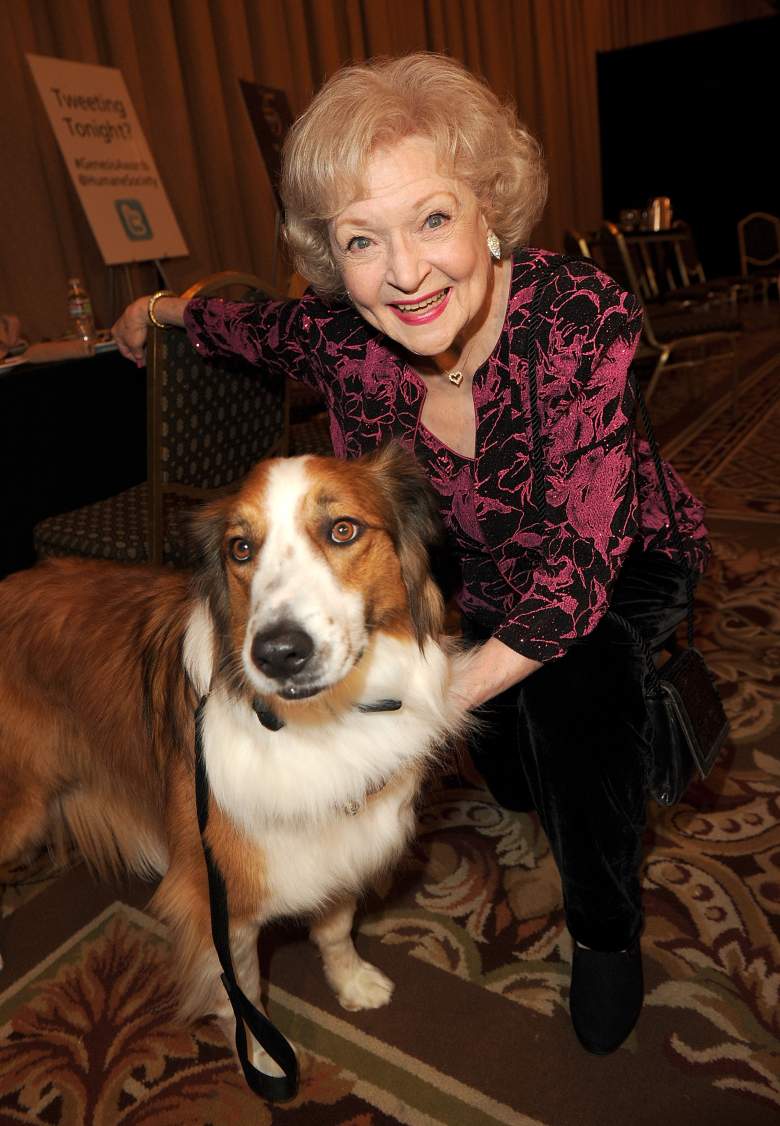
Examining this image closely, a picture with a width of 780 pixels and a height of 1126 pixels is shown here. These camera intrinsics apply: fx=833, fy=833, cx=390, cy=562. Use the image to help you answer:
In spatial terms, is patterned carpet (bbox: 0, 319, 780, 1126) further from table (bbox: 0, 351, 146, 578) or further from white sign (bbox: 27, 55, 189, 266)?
white sign (bbox: 27, 55, 189, 266)

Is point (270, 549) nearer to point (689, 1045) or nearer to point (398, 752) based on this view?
point (398, 752)

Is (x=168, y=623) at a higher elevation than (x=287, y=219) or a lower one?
lower

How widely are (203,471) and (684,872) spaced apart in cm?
150

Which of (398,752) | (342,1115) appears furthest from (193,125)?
(342,1115)

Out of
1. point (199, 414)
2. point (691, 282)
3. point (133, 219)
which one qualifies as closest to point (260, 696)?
point (199, 414)

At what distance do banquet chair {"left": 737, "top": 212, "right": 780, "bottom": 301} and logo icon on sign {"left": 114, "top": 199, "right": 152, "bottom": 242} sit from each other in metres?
7.55

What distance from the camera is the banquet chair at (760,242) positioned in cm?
957

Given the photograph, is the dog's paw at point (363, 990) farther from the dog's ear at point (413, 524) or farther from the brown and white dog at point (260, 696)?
the dog's ear at point (413, 524)

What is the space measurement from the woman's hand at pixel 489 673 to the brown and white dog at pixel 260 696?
0.09 ft

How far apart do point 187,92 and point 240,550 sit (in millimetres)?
4953

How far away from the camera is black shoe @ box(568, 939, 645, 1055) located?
4.77 ft

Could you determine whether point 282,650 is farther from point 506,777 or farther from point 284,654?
point 506,777

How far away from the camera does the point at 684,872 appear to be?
5.98ft

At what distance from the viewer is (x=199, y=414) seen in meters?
2.08
